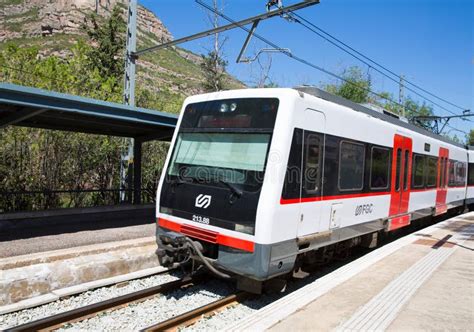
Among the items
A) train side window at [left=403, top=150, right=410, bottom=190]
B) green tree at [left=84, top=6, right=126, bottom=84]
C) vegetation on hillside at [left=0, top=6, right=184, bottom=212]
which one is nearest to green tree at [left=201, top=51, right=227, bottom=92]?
green tree at [left=84, top=6, right=126, bottom=84]

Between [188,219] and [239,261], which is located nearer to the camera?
[239,261]

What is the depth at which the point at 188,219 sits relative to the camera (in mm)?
6168

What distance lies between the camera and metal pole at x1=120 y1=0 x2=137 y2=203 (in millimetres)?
12250

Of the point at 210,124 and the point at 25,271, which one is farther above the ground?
the point at 210,124

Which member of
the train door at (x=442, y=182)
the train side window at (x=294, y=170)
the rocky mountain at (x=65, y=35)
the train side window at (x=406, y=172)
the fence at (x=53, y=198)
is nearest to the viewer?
the train side window at (x=294, y=170)

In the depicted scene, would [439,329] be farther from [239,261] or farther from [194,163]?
[194,163]

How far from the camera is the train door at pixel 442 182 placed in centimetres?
1357

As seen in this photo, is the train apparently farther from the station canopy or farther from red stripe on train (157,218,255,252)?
the station canopy

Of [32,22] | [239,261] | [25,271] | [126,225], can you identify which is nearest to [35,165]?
[126,225]

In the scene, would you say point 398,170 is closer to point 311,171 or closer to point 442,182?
point 311,171

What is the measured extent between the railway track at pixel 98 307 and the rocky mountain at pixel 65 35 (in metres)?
70.8

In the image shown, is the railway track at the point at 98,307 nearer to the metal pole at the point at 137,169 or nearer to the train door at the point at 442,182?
the metal pole at the point at 137,169

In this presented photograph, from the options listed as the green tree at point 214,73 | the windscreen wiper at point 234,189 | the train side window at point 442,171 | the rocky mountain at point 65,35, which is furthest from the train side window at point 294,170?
the rocky mountain at point 65,35

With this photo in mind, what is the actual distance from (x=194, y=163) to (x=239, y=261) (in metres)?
1.81
